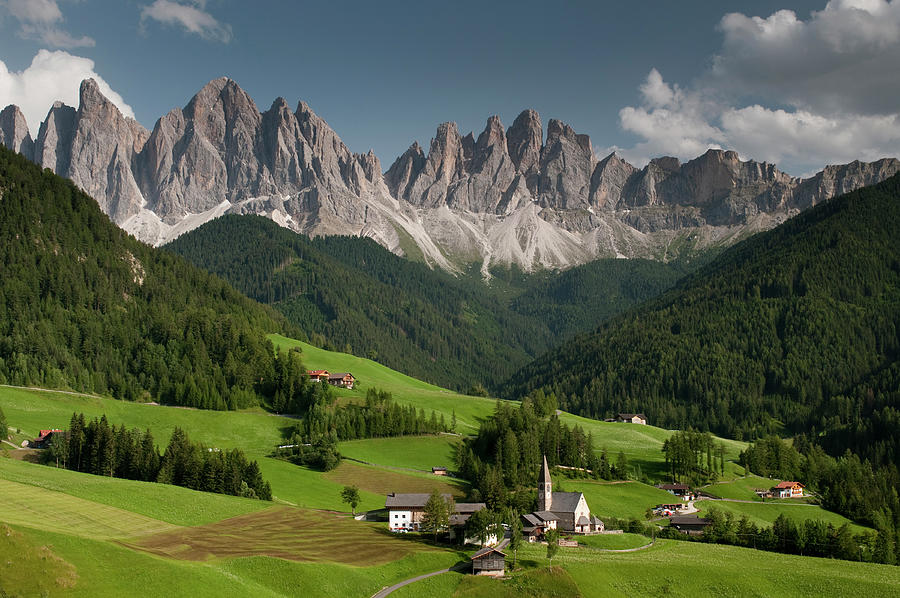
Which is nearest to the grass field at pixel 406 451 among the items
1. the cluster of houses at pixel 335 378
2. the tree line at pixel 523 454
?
the tree line at pixel 523 454

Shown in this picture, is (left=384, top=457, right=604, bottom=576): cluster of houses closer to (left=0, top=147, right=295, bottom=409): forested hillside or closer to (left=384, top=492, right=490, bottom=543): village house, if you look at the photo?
(left=384, top=492, right=490, bottom=543): village house

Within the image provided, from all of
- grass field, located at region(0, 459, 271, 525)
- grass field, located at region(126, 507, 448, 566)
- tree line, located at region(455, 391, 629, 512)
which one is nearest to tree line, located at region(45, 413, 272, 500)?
grass field, located at region(0, 459, 271, 525)

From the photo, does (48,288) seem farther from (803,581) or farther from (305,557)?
(803,581)

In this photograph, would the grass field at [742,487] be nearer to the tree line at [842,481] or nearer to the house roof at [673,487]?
the house roof at [673,487]

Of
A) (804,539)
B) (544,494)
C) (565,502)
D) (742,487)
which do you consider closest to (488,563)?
(565,502)

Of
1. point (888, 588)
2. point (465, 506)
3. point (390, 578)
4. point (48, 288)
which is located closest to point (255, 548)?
point (390, 578)

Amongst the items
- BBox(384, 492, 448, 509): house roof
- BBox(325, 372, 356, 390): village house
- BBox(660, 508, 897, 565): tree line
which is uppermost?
BBox(325, 372, 356, 390): village house
